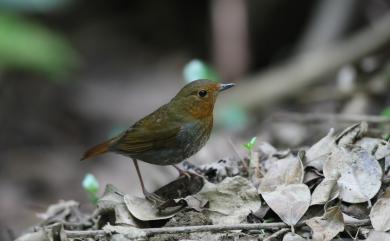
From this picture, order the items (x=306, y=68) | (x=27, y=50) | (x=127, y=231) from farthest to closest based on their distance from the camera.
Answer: (x=27, y=50)
(x=306, y=68)
(x=127, y=231)

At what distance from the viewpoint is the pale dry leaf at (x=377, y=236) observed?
2877 millimetres

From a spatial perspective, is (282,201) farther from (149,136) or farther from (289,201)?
(149,136)

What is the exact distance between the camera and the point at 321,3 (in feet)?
27.9

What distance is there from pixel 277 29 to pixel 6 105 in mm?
3753

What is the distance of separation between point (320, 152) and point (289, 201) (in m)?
0.49

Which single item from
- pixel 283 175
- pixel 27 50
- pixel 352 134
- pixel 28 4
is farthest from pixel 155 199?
pixel 28 4

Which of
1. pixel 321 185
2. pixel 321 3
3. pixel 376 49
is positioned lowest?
pixel 321 185

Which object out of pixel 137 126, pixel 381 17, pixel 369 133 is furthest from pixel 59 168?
pixel 369 133

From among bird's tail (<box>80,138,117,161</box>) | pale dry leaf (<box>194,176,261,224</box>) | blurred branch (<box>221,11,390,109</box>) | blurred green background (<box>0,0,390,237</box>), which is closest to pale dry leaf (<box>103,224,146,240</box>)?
pale dry leaf (<box>194,176,261,224</box>)

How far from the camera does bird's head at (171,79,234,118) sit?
409cm

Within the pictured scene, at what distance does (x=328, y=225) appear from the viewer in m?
3.00

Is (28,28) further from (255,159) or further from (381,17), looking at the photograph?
(255,159)

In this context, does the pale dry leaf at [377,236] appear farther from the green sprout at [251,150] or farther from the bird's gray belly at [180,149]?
the bird's gray belly at [180,149]

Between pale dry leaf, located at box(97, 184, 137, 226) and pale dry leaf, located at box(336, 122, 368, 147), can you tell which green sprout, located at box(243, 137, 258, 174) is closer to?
pale dry leaf, located at box(336, 122, 368, 147)
